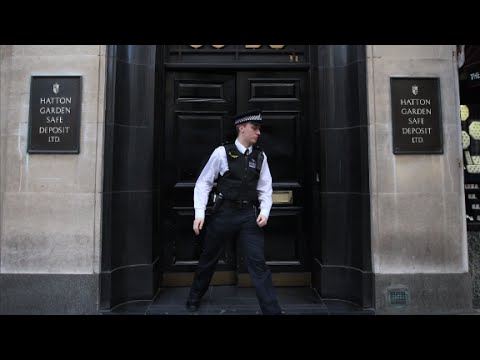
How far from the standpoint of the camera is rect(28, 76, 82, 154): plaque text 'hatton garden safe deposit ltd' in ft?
13.9

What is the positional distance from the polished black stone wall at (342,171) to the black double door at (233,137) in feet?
1.19

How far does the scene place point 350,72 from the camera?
459 centimetres

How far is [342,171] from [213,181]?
76.7 inches

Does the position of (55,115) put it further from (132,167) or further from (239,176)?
(239,176)

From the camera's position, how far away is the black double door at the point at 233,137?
5023 mm

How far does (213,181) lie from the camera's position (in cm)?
385

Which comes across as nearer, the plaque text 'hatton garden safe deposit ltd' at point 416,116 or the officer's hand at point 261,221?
the officer's hand at point 261,221

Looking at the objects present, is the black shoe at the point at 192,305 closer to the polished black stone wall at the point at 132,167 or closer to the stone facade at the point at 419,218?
the polished black stone wall at the point at 132,167

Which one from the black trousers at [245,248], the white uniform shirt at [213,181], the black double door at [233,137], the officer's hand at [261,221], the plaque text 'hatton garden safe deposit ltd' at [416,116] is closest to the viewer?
the black trousers at [245,248]

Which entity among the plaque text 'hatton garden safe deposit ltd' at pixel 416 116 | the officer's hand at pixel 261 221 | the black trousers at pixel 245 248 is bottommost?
the black trousers at pixel 245 248

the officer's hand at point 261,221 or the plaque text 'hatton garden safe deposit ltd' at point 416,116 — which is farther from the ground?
the plaque text 'hatton garden safe deposit ltd' at point 416,116

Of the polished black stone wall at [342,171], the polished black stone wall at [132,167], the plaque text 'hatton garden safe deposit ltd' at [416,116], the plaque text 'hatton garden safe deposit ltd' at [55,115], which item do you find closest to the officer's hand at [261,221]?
the polished black stone wall at [342,171]

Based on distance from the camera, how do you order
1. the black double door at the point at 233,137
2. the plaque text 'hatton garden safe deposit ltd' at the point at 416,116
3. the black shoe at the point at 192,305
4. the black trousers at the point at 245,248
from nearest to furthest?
the black trousers at the point at 245,248, the black shoe at the point at 192,305, the plaque text 'hatton garden safe deposit ltd' at the point at 416,116, the black double door at the point at 233,137

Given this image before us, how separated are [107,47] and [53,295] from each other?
3.36 metres
